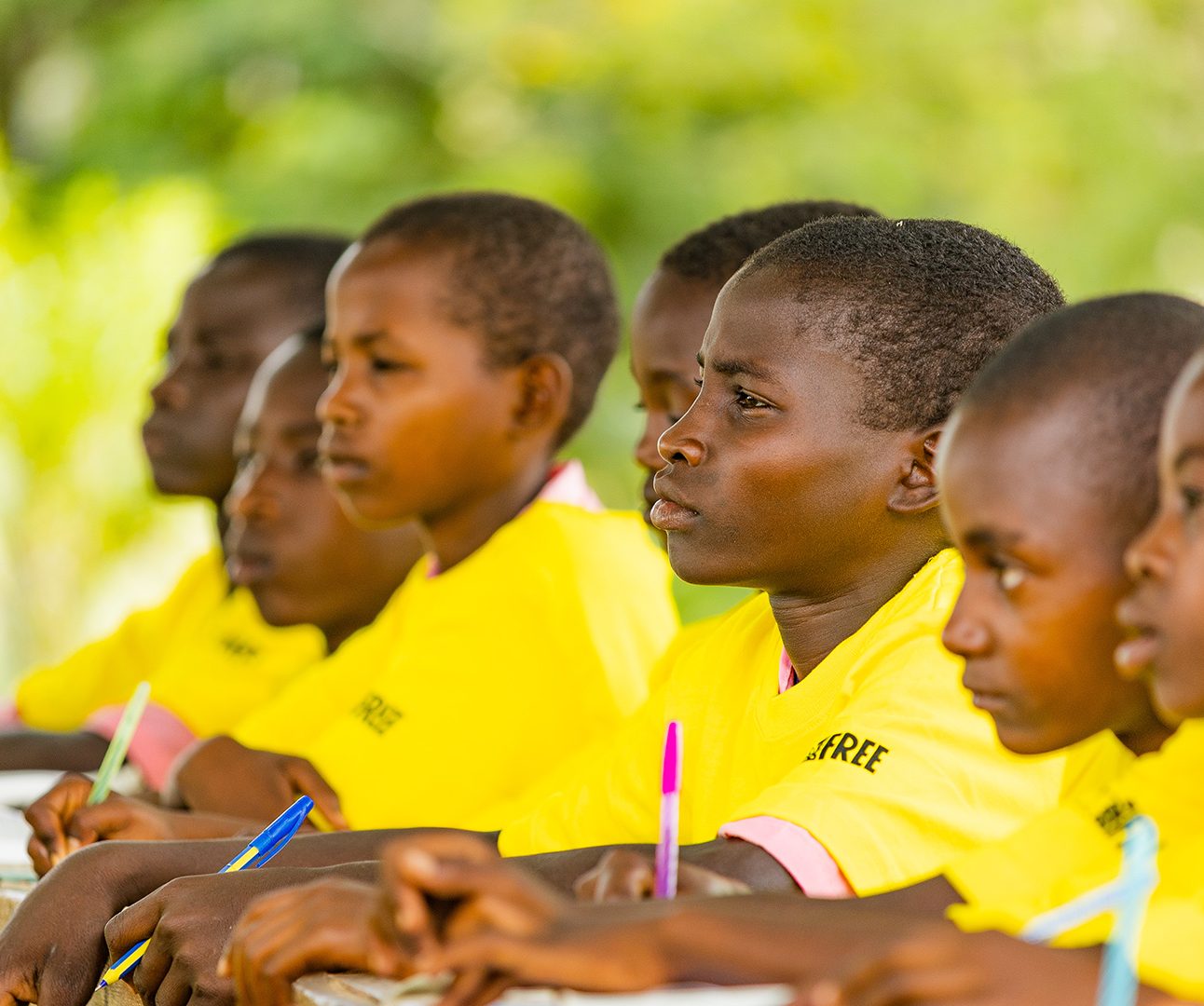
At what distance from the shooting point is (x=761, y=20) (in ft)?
A: 22.6

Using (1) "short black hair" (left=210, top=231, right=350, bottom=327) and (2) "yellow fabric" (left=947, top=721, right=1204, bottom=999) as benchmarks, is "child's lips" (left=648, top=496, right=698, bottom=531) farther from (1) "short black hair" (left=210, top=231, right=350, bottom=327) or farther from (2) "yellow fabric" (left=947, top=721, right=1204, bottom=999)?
(1) "short black hair" (left=210, top=231, right=350, bottom=327)

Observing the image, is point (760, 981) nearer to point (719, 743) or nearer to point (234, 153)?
point (719, 743)

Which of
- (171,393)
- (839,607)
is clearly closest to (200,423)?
(171,393)

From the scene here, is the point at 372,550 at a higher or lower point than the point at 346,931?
higher

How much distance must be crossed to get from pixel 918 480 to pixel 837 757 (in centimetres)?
34

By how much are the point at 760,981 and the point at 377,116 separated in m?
6.53

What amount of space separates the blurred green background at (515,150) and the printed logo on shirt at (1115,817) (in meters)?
4.92

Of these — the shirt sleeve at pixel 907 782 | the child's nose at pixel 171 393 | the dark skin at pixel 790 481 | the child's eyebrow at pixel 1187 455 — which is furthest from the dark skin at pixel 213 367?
the child's eyebrow at pixel 1187 455

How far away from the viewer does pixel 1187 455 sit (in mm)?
1051

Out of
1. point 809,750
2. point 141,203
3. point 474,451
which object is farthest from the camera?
point 141,203

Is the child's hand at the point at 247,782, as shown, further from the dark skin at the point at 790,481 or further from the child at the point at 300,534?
the dark skin at the point at 790,481

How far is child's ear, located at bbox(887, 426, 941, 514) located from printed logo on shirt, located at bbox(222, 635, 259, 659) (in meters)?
1.44

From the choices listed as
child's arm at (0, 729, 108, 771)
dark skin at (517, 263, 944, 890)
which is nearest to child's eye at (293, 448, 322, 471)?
child's arm at (0, 729, 108, 771)

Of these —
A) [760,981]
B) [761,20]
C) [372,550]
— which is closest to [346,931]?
[760,981]
